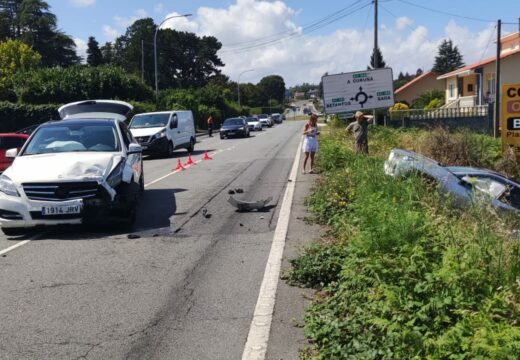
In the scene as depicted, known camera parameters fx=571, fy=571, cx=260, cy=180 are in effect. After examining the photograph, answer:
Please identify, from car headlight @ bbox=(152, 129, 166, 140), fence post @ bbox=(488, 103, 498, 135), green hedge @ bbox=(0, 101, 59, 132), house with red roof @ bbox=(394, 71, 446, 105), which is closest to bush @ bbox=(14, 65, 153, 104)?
green hedge @ bbox=(0, 101, 59, 132)

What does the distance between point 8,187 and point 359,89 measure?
11501mm

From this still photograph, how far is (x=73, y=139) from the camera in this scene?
9.66 meters

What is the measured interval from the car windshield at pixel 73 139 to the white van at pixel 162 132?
12912 mm

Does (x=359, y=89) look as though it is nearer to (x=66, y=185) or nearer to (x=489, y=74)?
(x=66, y=185)

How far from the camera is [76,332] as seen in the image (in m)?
4.72

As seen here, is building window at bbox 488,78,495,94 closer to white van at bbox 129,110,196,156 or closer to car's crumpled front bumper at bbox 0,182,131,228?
white van at bbox 129,110,196,156

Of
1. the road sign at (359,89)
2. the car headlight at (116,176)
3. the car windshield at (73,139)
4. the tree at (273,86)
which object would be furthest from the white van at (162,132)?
the tree at (273,86)

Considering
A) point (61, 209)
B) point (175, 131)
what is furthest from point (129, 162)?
point (175, 131)

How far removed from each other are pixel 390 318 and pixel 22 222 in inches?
232

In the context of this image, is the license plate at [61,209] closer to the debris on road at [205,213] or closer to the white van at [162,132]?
the debris on road at [205,213]

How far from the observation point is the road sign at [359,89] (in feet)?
56.3

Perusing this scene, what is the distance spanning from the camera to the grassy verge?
3.60 m

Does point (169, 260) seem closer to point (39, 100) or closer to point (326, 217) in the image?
point (326, 217)

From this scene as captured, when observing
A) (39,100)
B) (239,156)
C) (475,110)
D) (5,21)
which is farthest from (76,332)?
(5,21)
